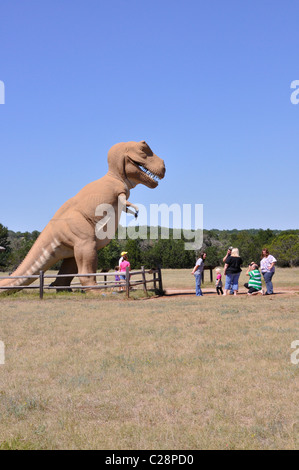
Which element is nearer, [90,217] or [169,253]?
[90,217]

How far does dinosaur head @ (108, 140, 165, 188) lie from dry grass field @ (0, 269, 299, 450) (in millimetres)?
6919

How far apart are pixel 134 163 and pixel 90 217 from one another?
258cm

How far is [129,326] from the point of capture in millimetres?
9695

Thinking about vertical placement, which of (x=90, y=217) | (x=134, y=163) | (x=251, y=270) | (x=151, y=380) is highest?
(x=134, y=163)

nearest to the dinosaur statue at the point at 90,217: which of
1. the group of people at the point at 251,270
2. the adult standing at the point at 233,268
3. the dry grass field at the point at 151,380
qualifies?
the group of people at the point at 251,270

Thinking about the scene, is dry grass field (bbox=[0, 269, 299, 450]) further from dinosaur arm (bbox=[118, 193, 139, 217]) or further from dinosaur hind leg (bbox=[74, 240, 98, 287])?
dinosaur arm (bbox=[118, 193, 139, 217])

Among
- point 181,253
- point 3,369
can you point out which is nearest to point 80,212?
point 3,369

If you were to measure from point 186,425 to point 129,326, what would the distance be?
501 centimetres

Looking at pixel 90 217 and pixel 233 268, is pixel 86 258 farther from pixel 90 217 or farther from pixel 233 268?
pixel 233 268

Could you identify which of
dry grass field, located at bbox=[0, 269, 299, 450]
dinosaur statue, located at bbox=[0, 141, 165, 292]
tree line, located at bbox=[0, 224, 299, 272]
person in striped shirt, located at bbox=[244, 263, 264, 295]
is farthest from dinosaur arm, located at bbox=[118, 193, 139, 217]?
tree line, located at bbox=[0, 224, 299, 272]

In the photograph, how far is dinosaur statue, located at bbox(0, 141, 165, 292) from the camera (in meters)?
16.0

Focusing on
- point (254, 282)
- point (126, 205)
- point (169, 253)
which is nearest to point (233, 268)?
point (254, 282)

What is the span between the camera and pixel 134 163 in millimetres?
16891

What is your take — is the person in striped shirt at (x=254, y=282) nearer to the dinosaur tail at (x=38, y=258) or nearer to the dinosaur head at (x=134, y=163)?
the dinosaur head at (x=134, y=163)
